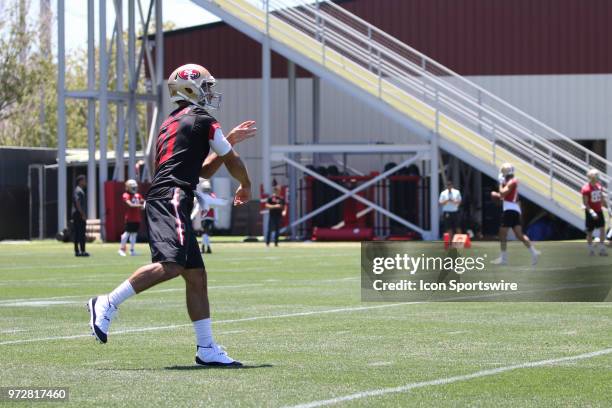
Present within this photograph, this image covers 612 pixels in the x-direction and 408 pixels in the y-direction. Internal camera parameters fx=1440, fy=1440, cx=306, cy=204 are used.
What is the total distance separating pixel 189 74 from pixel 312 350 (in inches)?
93.7

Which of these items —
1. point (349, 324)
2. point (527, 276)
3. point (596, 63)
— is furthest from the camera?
point (596, 63)

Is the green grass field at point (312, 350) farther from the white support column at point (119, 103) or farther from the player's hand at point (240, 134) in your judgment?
the white support column at point (119, 103)

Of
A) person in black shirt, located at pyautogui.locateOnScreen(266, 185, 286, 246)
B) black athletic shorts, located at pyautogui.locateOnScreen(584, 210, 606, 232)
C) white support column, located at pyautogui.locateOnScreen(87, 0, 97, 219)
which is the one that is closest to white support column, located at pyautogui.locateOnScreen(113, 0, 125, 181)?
white support column, located at pyautogui.locateOnScreen(87, 0, 97, 219)

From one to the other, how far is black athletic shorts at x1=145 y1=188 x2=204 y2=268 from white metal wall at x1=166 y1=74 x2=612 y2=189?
41.3m

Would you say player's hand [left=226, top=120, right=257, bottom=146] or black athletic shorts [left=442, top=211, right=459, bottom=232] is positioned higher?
player's hand [left=226, top=120, right=257, bottom=146]

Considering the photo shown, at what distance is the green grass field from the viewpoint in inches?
344

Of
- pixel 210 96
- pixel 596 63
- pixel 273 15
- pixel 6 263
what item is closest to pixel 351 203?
pixel 273 15

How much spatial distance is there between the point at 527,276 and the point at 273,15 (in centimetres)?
2364

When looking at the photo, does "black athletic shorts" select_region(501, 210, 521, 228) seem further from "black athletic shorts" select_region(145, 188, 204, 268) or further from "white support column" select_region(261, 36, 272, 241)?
"white support column" select_region(261, 36, 272, 241)

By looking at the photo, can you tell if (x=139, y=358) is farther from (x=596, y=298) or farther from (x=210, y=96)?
(x=596, y=298)

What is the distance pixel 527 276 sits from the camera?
873 inches

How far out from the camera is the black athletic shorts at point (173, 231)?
1013 cm

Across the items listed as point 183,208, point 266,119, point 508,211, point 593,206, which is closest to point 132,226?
point 593,206

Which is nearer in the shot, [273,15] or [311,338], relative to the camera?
[311,338]
